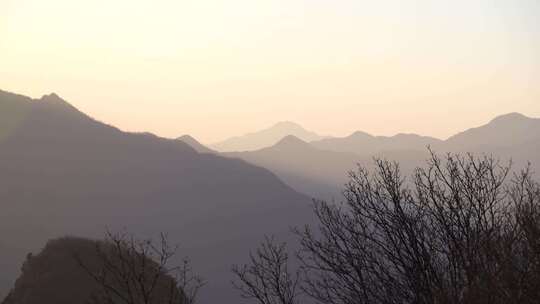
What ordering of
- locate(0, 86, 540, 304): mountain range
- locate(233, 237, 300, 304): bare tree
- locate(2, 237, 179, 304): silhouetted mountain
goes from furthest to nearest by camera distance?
locate(0, 86, 540, 304): mountain range < locate(2, 237, 179, 304): silhouetted mountain < locate(233, 237, 300, 304): bare tree

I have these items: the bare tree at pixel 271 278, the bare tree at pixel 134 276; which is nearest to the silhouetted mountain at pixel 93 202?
the bare tree at pixel 134 276

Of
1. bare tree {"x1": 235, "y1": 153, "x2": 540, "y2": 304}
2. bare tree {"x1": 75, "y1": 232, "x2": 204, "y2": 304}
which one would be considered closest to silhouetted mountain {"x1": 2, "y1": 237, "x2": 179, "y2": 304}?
bare tree {"x1": 75, "y1": 232, "x2": 204, "y2": 304}

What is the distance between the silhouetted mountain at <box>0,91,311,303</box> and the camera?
483 feet

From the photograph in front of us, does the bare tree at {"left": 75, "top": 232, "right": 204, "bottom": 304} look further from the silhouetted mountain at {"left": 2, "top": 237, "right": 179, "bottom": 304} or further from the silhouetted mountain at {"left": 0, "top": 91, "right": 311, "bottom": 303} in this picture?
the silhouetted mountain at {"left": 0, "top": 91, "right": 311, "bottom": 303}

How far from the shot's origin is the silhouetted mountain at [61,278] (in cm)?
2698

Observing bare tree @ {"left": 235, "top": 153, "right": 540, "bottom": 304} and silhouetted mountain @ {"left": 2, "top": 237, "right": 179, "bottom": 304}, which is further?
silhouetted mountain @ {"left": 2, "top": 237, "right": 179, "bottom": 304}

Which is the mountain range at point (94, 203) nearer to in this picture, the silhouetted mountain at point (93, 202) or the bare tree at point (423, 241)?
the silhouetted mountain at point (93, 202)

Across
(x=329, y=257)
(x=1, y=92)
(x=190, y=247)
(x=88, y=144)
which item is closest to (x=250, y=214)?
(x=190, y=247)

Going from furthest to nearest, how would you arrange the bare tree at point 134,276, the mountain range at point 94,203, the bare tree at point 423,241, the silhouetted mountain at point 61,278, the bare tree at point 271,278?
1. the mountain range at point 94,203
2. the silhouetted mountain at point 61,278
3. the bare tree at point 271,278
4. the bare tree at point 423,241
5. the bare tree at point 134,276

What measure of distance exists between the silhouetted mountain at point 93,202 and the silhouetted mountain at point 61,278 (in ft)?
347

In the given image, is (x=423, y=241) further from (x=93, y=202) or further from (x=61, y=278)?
(x=93, y=202)

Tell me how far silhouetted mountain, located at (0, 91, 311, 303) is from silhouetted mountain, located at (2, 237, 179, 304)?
10586 cm

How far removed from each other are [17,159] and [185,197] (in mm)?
57832

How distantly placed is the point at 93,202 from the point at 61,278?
14575 cm
